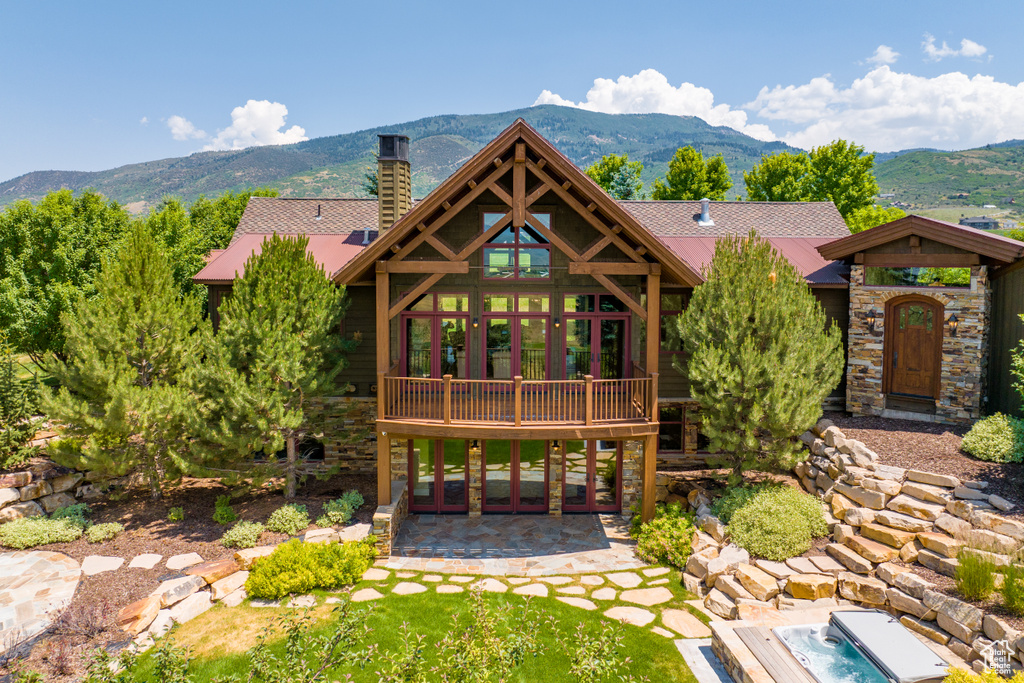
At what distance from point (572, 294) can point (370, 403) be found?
19.4 feet

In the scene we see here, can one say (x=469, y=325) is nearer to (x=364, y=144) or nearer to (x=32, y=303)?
(x=32, y=303)

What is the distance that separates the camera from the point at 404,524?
13.4 m

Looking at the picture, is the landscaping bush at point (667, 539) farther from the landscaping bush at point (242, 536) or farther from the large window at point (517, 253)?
the landscaping bush at point (242, 536)

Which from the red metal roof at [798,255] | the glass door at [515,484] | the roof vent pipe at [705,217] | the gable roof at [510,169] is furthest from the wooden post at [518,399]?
the roof vent pipe at [705,217]

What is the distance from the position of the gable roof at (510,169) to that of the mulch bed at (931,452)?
17.1ft

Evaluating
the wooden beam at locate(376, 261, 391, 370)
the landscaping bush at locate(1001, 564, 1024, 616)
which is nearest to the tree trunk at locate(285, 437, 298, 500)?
the wooden beam at locate(376, 261, 391, 370)

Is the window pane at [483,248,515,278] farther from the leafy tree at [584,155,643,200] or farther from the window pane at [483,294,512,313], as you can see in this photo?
the leafy tree at [584,155,643,200]

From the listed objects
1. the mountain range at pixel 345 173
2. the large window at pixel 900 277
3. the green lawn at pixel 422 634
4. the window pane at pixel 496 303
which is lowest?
the green lawn at pixel 422 634

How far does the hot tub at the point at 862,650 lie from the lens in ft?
24.3

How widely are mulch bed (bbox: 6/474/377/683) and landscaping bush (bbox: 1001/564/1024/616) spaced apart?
10719mm

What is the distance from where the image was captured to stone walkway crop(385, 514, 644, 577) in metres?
11.4

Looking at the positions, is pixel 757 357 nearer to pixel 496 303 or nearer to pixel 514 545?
pixel 496 303

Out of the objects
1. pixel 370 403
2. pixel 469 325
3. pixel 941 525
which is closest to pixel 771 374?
pixel 941 525

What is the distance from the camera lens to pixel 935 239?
13430mm
